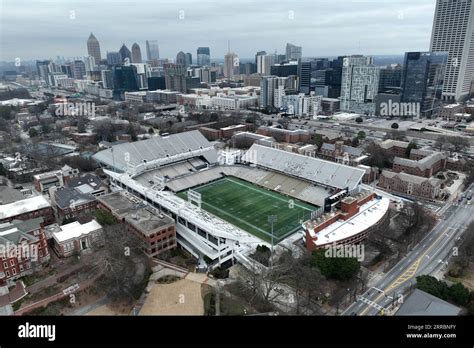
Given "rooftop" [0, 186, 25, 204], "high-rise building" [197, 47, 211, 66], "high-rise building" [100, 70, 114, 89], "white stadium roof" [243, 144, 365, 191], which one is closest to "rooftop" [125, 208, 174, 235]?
"rooftop" [0, 186, 25, 204]

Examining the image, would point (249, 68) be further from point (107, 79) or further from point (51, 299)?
point (51, 299)

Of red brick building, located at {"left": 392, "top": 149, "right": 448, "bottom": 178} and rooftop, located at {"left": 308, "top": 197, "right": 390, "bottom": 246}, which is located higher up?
red brick building, located at {"left": 392, "top": 149, "right": 448, "bottom": 178}

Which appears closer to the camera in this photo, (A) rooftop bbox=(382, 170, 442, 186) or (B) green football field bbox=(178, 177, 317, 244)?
(B) green football field bbox=(178, 177, 317, 244)

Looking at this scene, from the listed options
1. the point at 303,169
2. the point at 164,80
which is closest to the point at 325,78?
the point at 164,80

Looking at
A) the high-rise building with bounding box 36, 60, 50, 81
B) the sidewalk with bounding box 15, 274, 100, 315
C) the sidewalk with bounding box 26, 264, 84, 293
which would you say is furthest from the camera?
the high-rise building with bounding box 36, 60, 50, 81

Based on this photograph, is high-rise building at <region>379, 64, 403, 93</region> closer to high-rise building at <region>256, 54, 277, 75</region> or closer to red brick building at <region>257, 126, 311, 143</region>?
red brick building at <region>257, 126, 311, 143</region>

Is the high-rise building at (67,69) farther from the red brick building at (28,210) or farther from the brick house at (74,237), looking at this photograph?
the brick house at (74,237)

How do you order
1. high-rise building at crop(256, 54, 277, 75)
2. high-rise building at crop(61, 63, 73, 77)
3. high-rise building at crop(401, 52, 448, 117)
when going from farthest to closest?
high-rise building at crop(256, 54, 277, 75)
high-rise building at crop(61, 63, 73, 77)
high-rise building at crop(401, 52, 448, 117)
